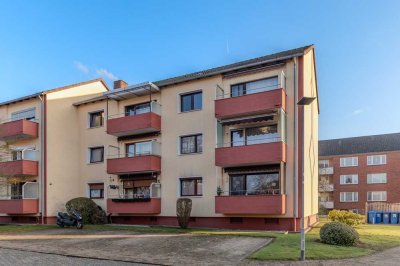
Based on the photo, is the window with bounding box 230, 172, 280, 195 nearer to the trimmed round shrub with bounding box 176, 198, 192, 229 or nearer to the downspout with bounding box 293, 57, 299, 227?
the downspout with bounding box 293, 57, 299, 227

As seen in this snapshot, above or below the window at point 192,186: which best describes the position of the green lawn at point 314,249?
below

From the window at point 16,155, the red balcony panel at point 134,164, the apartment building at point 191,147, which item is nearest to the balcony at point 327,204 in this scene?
the apartment building at point 191,147

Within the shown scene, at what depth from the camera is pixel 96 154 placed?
2859 cm

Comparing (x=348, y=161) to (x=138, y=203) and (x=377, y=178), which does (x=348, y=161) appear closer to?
(x=377, y=178)

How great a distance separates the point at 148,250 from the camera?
14.2 meters

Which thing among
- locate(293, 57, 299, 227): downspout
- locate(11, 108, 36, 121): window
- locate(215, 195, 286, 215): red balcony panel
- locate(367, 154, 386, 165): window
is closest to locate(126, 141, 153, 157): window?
locate(215, 195, 286, 215): red balcony panel

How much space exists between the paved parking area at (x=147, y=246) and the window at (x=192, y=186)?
16.4ft

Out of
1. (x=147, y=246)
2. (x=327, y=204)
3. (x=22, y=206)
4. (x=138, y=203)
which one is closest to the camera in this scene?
(x=147, y=246)

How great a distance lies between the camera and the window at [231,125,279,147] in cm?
2158

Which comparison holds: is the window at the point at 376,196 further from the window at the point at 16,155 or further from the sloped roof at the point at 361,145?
the window at the point at 16,155

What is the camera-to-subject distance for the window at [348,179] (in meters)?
57.8

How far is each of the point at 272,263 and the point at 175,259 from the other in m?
3.28

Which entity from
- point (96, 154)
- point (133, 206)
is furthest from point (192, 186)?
point (96, 154)

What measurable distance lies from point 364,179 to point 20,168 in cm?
5005
